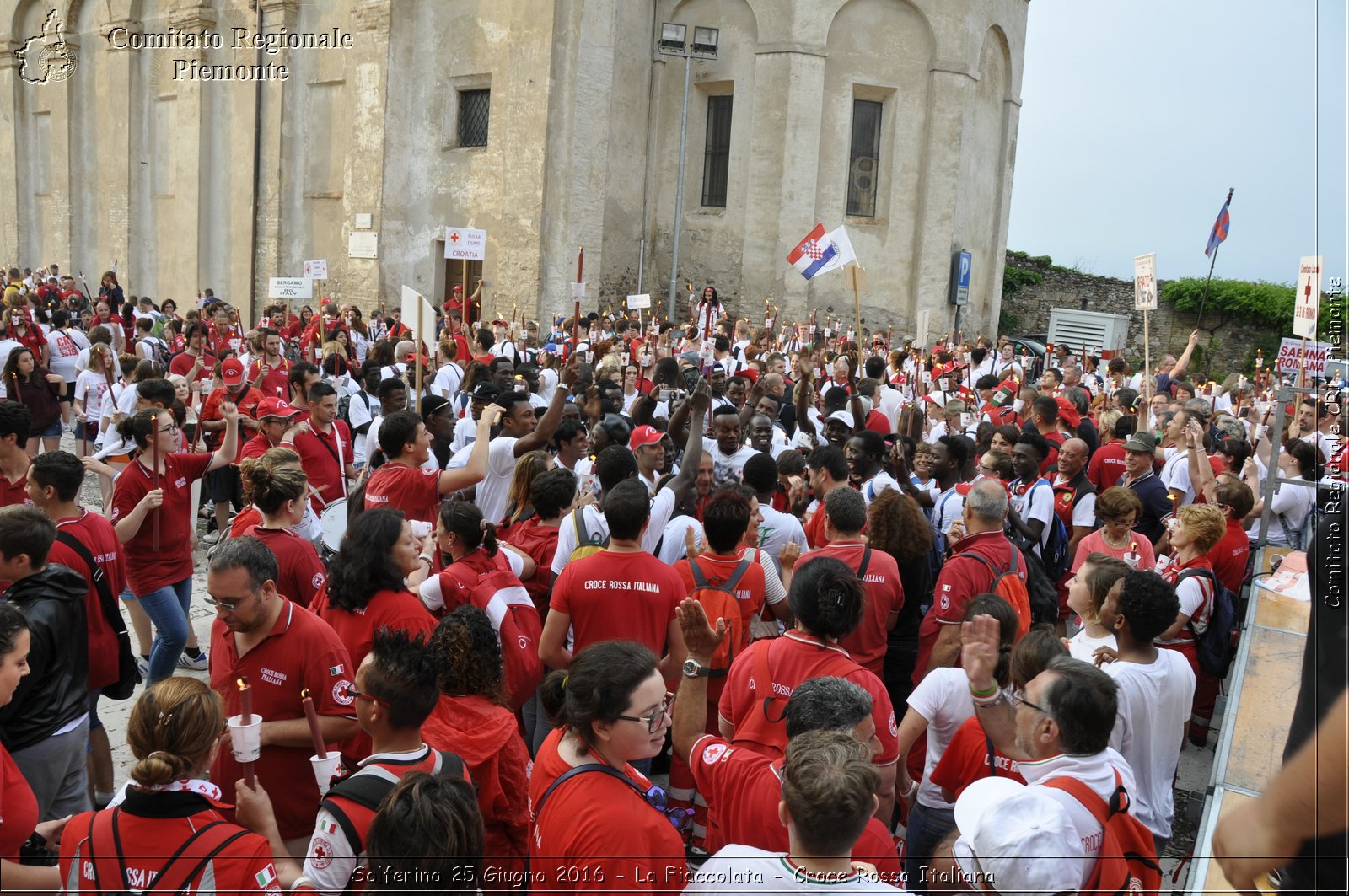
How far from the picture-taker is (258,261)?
1145 inches

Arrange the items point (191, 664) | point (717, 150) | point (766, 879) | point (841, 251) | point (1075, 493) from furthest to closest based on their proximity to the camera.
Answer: point (717, 150) < point (841, 251) < point (1075, 493) < point (191, 664) < point (766, 879)

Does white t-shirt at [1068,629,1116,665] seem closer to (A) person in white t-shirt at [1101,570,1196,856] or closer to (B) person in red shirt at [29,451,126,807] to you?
(A) person in white t-shirt at [1101,570,1196,856]

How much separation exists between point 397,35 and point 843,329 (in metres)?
13.4

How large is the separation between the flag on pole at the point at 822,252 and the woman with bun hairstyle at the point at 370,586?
448 inches

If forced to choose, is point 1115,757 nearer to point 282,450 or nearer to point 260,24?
point 282,450

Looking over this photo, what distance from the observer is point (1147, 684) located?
14.2 ft

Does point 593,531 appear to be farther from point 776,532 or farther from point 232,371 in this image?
point 232,371

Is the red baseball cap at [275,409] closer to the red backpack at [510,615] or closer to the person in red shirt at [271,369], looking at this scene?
the person in red shirt at [271,369]

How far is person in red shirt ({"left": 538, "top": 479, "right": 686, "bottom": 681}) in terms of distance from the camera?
4633 mm

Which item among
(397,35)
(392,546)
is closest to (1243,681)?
(392,546)

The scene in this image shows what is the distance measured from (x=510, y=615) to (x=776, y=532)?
1875mm

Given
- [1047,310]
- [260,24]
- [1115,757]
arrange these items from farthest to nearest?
1. [1047,310]
2. [260,24]
3. [1115,757]

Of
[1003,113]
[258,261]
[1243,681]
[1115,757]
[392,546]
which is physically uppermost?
[1003,113]

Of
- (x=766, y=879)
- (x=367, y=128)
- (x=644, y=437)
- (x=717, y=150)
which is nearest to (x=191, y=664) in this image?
(x=644, y=437)
